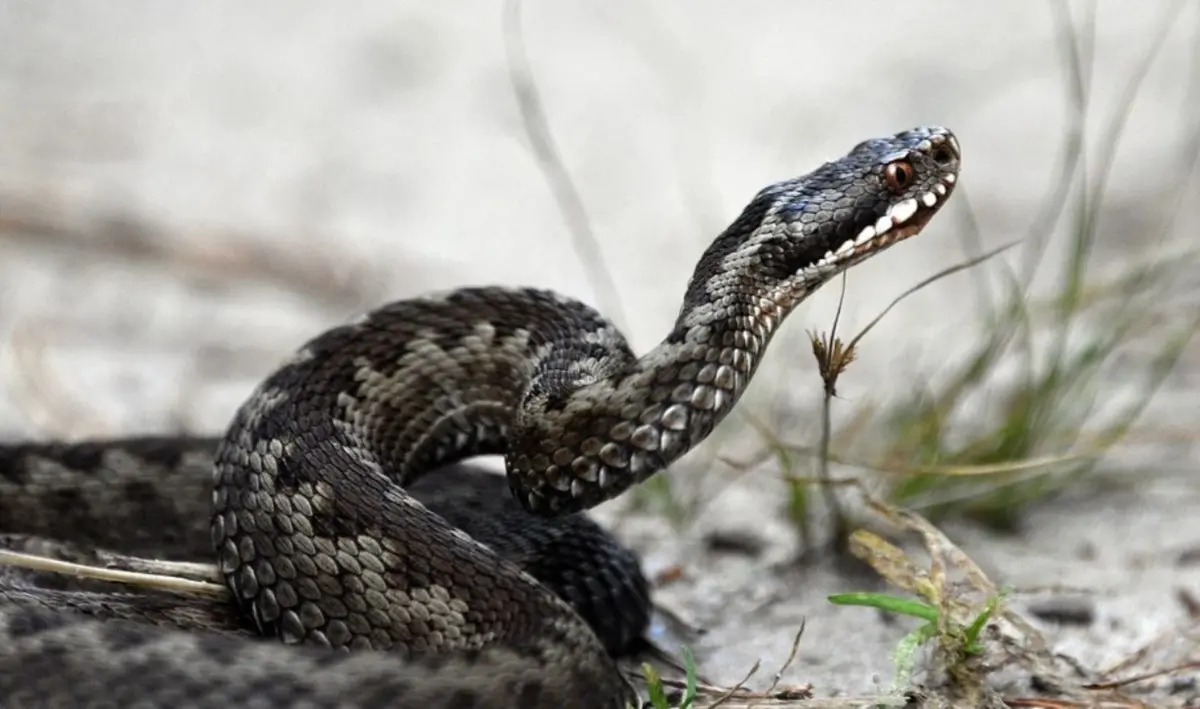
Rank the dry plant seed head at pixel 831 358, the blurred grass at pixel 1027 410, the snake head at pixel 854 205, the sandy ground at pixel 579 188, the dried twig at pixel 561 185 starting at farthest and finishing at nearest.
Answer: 1. the dried twig at pixel 561 185
2. the sandy ground at pixel 579 188
3. the blurred grass at pixel 1027 410
4. the snake head at pixel 854 205
5. the dry plant seed head at pixel 831 358

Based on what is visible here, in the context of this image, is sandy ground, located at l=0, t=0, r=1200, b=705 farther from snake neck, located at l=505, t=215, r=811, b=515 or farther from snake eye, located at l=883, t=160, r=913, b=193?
snake eye, located at l=883, t=160, r=913, b=193

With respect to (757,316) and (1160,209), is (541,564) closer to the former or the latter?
(757,316)

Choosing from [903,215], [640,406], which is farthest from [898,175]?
[640,406]

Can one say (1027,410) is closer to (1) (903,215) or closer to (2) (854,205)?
(1) (903,215)

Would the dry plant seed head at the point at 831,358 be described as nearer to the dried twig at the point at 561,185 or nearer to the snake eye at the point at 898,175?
the snake eye at the point at 898,175

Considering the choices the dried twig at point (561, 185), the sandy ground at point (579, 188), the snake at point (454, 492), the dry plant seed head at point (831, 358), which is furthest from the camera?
the dried twig at point (561, 185)

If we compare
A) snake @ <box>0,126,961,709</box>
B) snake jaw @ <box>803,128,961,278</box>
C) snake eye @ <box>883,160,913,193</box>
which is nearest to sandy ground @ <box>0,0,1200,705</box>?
snake @ <box>0,126,961,709</box>

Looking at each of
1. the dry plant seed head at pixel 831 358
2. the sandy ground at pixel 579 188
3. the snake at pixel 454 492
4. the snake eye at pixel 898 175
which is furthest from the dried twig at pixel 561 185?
the dry plant seed head at pixel 831 358
